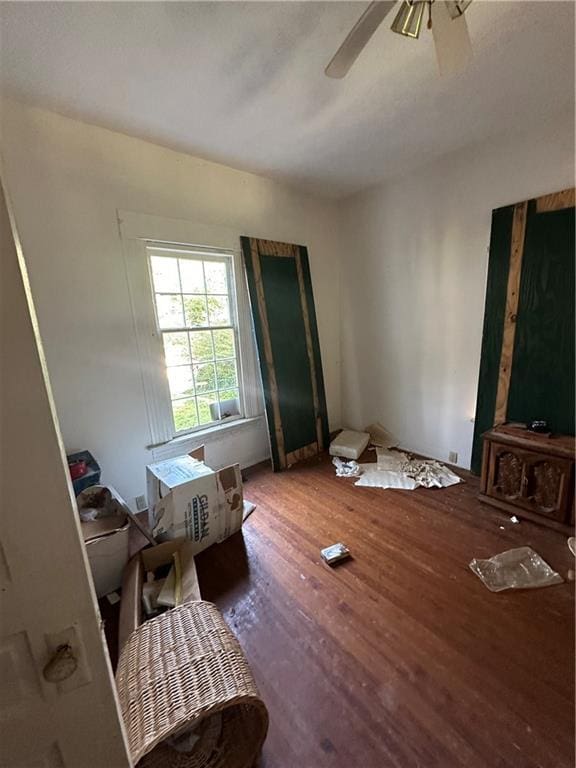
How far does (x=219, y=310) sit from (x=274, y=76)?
158cm

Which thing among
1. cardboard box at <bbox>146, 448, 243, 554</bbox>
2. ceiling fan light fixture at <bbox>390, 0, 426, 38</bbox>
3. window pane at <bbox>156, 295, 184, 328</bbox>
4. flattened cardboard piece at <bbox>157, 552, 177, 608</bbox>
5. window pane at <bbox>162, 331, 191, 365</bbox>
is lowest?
flattened cardboard piece at <bbox>157, 552, 177, 608</bbox>

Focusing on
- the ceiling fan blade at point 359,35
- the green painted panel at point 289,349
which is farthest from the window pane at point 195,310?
the ceiling fan blade at point 359,35

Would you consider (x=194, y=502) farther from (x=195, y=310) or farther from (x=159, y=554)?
(x=195, y=310)

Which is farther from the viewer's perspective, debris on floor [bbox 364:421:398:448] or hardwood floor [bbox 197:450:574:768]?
debris on floor [bbox 364:421:398:448]

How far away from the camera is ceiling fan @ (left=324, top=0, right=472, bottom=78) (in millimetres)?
1117

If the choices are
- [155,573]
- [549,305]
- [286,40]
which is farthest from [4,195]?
[549,305]

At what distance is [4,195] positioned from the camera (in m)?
0.40

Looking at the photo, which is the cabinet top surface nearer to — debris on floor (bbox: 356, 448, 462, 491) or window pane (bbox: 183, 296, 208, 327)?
debris on floor (bbox: 356, 448, 462, 491)

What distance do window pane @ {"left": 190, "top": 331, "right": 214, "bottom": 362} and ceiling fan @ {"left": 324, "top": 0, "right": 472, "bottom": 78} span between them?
1.87 metres

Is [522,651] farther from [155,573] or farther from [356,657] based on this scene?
[155,573]

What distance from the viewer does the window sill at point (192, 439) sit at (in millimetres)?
2525

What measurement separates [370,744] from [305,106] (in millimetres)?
2967

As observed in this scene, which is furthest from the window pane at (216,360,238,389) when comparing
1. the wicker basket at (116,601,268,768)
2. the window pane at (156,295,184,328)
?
the wicker basket at (116,601,268,768)

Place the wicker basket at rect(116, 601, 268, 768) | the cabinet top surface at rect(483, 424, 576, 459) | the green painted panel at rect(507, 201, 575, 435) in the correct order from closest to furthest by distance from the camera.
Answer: the wicker basket at rect(116, 601, 268, 768) < the cabinet top surface at rect(483, 424, 576, 459) < the green painted panel at rect(507, 201, 575, 435)
